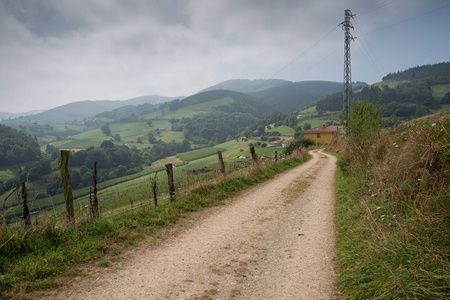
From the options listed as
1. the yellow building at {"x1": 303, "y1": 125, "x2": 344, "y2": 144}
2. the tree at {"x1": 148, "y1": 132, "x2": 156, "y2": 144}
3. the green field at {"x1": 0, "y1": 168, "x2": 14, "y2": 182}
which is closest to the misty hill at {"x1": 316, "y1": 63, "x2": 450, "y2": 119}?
the yellow building at {"x1": 303, "y1": 125, "x2": 344, "y2": 144}

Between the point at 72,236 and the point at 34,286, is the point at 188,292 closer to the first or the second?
the point at 34,286

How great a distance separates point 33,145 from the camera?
98.8 metres

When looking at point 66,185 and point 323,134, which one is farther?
point 323,134

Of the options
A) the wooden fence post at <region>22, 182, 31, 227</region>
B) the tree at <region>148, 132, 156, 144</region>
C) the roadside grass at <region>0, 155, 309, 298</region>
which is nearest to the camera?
the roadside grass at <region>0, 155, 309, 298</region>

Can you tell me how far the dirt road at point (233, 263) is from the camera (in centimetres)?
361

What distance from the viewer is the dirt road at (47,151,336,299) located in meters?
3.61

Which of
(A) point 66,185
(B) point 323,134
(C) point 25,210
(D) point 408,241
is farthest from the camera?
(B) point 323,134

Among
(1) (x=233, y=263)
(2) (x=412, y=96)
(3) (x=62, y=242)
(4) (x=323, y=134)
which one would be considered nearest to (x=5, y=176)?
(3) (x=62, y=242)

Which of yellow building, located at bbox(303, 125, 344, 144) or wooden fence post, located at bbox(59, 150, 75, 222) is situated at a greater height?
→ wooden fence post, located at bbox(59, 150, 75, 222)

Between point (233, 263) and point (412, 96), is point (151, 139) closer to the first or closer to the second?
point (412, 96)

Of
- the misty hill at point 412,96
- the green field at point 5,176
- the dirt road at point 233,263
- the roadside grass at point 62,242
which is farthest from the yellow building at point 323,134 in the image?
the green field at point 5,176

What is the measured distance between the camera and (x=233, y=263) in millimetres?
4535

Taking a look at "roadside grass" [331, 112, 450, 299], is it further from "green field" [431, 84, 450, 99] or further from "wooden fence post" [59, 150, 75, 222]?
"green field" [431, 84, 450, 99]

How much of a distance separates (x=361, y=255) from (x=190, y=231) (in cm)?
418
